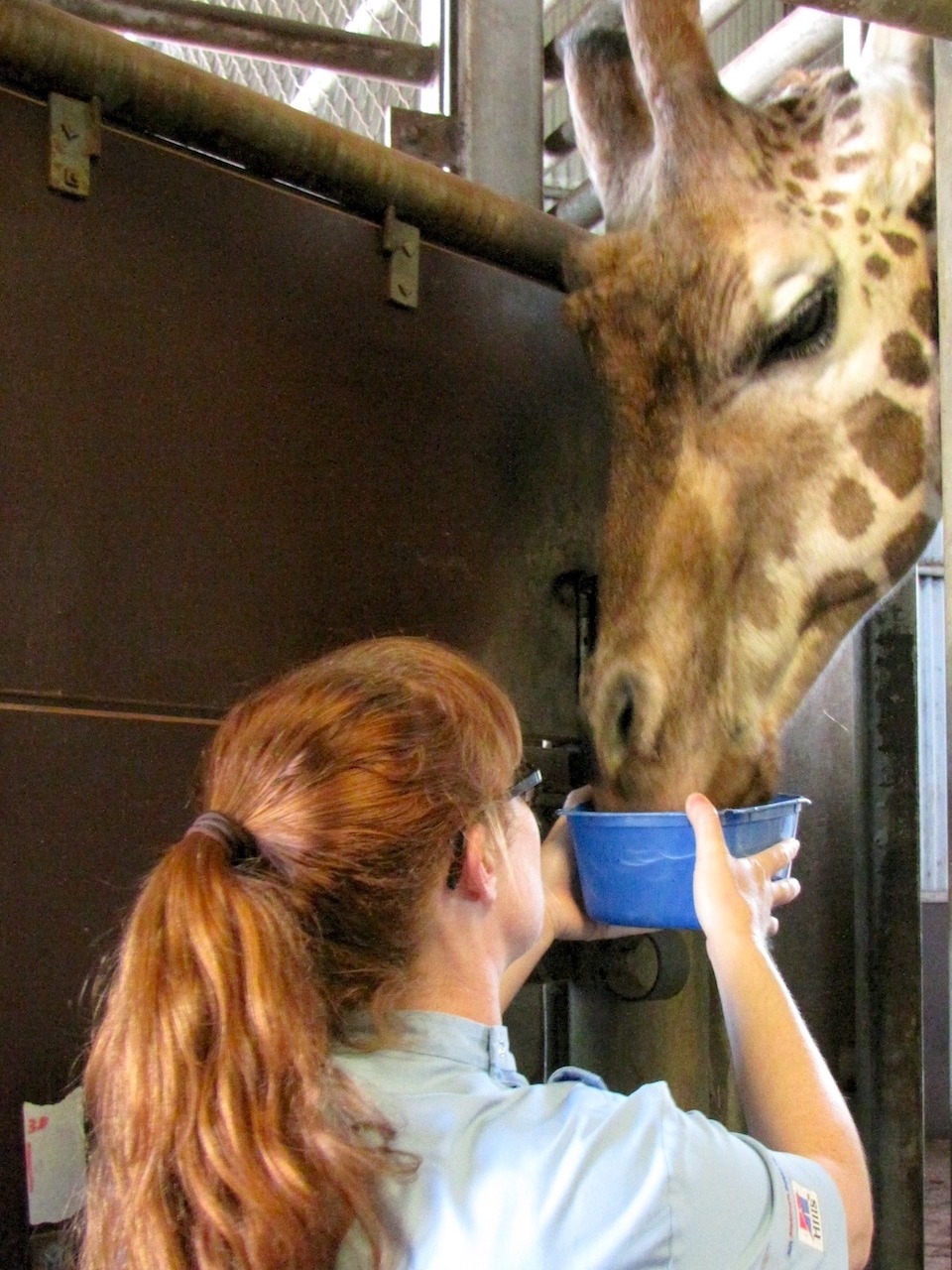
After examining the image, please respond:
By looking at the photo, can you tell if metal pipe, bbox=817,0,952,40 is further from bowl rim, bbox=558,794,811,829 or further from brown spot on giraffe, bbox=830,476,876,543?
bowl rim, bbox=558,794,811,829

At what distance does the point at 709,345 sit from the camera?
158cm

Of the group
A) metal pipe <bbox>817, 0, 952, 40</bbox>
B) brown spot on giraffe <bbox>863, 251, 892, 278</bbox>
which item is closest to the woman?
metal pipe <bbox>817, 0, 952, 40</bbox>

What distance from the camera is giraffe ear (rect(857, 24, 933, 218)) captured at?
64.3 inches

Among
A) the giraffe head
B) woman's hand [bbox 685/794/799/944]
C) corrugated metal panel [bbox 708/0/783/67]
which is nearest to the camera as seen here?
woman's hand [bbox 685/794/799/944]

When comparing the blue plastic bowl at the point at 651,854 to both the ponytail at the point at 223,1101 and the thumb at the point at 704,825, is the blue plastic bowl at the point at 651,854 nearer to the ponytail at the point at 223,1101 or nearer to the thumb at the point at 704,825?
the thumb at the point at 704,825

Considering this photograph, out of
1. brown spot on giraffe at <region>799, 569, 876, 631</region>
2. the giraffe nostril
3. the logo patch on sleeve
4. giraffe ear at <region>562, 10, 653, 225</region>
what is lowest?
the logo patch on sleeve

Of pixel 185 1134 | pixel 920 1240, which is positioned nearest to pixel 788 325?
pixel 185 1134

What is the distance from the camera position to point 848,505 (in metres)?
1.61

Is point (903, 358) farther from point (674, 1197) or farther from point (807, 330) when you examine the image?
point (674, 1197)

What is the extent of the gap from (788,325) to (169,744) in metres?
0.90

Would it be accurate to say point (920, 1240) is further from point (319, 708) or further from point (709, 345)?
point (319, 708)

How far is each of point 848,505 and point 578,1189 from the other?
1013 millimetres

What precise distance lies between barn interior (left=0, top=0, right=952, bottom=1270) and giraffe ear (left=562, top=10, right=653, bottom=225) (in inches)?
8.1

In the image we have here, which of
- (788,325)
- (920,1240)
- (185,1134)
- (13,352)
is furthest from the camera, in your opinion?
(920,1240)
